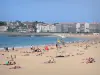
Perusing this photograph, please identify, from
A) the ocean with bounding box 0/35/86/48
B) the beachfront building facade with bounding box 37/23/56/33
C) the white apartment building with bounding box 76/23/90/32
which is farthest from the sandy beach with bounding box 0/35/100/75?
the beachfront building facade with bounding box 37/23/56/33

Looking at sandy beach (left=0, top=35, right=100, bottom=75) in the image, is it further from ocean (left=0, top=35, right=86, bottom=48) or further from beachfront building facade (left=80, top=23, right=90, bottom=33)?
beachfront building facade (left=80, top=23, right=90, bottom=33)

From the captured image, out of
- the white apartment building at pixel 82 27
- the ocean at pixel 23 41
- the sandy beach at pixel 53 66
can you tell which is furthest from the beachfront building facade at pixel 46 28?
the sandy beach at pixel 53 66

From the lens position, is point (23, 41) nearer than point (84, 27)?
Yes

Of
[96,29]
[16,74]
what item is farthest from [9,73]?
[96,29]

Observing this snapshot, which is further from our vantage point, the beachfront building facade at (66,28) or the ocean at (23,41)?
the beachfront building facade at (66,28)

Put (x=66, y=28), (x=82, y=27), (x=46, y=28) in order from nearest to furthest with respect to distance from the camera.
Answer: (x=82, y=27), (x=66, y=28), (x=46, y=28)

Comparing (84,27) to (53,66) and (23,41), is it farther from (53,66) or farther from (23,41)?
(53,66)

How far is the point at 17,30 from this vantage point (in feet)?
396

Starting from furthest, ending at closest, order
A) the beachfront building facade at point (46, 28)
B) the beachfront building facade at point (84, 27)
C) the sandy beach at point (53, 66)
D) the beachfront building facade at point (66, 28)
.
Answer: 1. the beachfront building facade at point (46, 28)
2. the beachfront building facade at point (66, 28)
3. the beachfront building facade at point (84, 27)
4. the sandy beach at point (53, 66)

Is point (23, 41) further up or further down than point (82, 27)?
further down

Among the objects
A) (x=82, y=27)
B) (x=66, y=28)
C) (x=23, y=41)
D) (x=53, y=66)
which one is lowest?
(x=23, y=41)

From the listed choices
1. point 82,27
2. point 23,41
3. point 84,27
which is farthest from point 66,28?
point 23,41

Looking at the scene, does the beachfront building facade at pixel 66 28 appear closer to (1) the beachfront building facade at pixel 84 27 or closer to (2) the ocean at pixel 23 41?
(1) the beachfront building facade at pixel 84 27

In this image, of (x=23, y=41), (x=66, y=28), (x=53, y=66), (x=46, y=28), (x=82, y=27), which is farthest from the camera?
(x=46, y=28)
